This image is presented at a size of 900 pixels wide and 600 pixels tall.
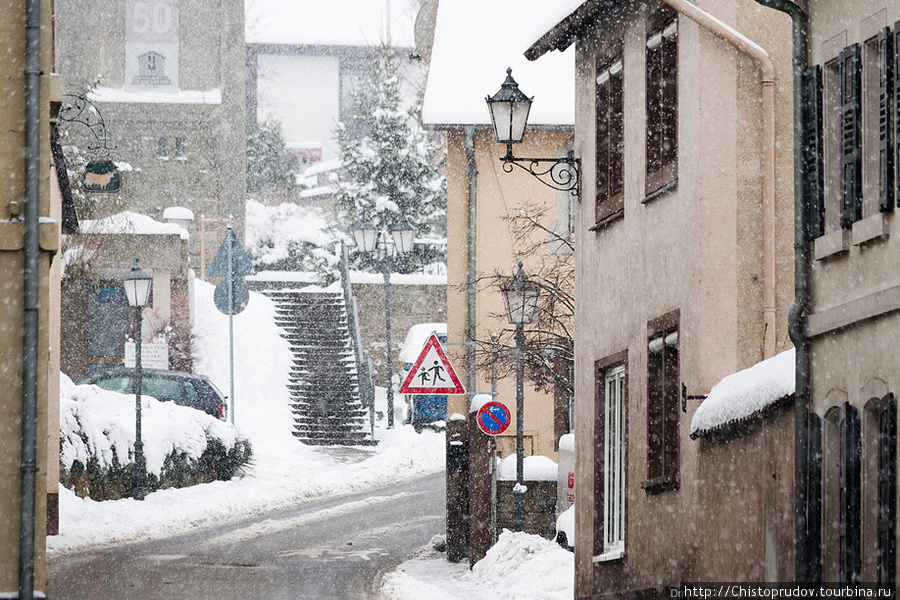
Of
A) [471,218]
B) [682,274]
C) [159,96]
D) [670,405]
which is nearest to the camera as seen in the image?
[682,274]

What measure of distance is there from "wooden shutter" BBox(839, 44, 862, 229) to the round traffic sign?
30.8 ft

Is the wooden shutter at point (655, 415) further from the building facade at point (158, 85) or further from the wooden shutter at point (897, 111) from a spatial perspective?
the building facade at point (158, 85)

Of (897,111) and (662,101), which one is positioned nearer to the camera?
(897,111)

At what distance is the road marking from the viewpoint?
2027cm

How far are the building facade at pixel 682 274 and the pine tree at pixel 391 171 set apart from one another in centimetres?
3336

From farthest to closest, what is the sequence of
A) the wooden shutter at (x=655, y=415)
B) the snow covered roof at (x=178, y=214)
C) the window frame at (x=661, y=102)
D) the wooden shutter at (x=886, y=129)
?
1. the snow covered roof at (x=178, y=214)
2. the wooden shutter at (x=655, y=415)
3. the window frame at (x=661, y=102)
4. the wooden shutter at (x=886, y=129)

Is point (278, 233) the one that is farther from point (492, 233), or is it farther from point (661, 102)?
point (661, 102)

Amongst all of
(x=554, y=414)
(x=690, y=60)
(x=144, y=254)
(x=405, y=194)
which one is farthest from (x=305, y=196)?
(x=690, y=60)

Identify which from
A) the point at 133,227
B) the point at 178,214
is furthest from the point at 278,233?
the point at 133,227

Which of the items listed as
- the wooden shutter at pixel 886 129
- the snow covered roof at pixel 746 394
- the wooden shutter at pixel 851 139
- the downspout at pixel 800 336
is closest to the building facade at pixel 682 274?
the snow covered roof at pixel 746 394

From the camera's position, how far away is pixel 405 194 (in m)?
48.0

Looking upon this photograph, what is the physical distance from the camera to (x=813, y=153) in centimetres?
936

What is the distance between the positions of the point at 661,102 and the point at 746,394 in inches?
153

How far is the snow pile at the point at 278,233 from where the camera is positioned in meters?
55.4
